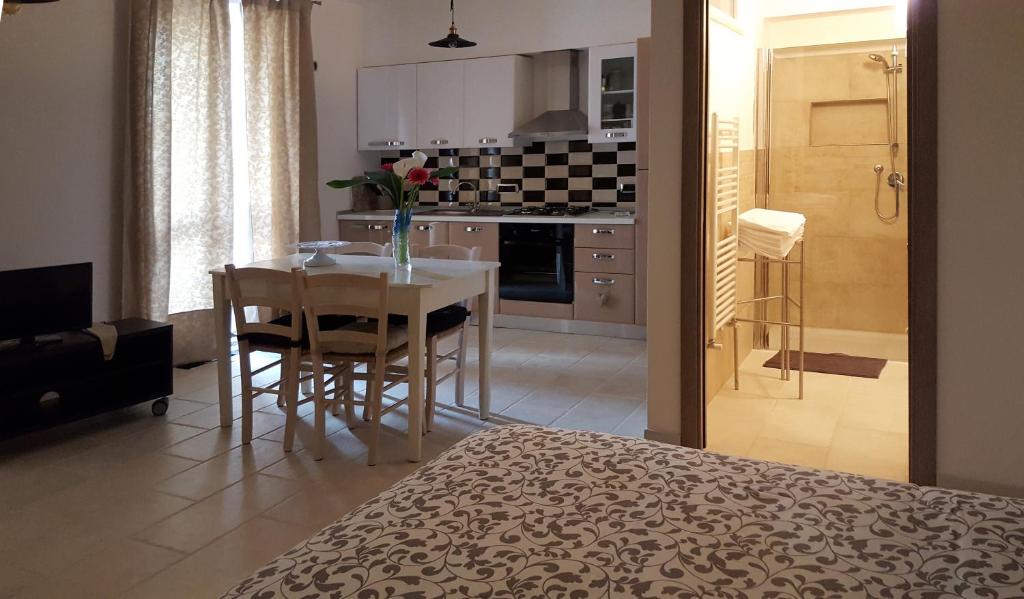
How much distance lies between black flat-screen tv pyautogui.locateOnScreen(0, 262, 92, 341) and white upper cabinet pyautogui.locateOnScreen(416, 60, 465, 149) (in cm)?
327

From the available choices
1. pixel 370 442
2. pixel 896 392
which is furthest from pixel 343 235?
pixel 896 392

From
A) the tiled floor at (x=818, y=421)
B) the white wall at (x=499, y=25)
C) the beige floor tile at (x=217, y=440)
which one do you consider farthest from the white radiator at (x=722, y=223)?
the white wall at (x=499, y=25)

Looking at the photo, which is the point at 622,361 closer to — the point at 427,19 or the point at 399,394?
the point at 399,394

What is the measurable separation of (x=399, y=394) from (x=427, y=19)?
360 cm

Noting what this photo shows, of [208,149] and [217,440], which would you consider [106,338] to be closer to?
[217,440]

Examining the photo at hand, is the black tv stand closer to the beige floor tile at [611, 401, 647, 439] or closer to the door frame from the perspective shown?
the beige floor tile at [611, 401, 647, 439]

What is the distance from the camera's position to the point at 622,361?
17.7 ft

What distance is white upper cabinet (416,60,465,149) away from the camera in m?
6.62

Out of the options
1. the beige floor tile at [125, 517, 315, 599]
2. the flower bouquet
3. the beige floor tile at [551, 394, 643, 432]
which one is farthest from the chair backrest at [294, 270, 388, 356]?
the beige floor tile at [551, 394, 643, 432]

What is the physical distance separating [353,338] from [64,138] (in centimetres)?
235

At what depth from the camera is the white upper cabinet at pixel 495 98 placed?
252 inches

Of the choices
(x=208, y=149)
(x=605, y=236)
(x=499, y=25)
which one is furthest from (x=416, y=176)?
(x=499, y=25)

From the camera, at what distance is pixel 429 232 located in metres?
6.53

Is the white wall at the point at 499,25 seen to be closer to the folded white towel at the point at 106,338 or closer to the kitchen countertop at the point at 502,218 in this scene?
the kitchen countertop at the point at 502,218
